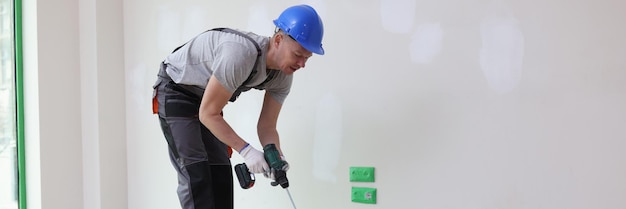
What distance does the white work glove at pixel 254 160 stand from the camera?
71.0 inches

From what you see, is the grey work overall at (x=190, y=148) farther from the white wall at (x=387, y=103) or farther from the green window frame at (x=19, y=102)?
the green window frame at (x=19, y=102)

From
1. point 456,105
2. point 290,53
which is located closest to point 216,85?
point 290,53

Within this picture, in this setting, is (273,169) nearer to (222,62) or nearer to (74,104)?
(222,62)

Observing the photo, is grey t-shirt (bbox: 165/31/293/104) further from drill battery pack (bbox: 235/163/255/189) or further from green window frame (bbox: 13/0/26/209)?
green window frame (bbox: 13/0/26/209)

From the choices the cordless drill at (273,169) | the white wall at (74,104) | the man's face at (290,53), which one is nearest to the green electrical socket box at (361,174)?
the cordless drill at (273,169)

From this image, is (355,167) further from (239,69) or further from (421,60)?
(239,69)

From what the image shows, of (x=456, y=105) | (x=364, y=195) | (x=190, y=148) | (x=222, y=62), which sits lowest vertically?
(x=364, y=195)

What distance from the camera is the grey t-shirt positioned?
1.67m

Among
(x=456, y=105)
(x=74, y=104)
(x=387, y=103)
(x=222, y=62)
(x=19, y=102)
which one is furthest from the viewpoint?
(x=74, y=104)

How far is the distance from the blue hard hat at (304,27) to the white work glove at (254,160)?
39 centimetres

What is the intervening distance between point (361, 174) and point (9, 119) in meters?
1.75

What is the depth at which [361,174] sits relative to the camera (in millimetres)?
2260

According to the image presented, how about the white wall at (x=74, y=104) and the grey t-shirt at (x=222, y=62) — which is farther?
the white wall at (x=74, y=104)

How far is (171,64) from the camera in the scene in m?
1.90
